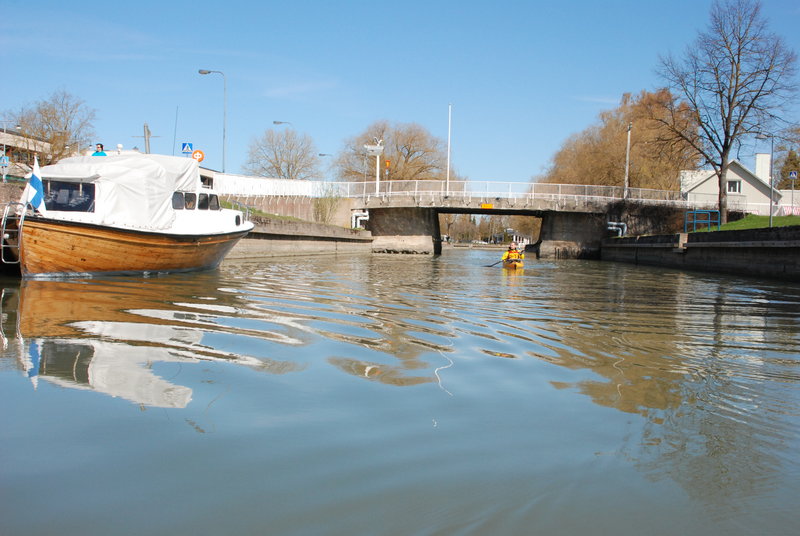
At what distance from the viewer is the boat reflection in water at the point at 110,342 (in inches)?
176

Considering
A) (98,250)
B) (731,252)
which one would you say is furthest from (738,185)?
(98,250)

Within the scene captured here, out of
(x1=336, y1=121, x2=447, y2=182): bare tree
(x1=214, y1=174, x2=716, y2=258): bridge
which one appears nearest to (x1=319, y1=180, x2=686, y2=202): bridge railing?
(x1=214, y1=174, x2=716, y2=258): bridge

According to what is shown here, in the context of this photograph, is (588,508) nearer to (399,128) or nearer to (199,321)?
(199,321)

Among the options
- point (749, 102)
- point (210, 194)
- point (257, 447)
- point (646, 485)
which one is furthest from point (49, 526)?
point (749, 102)

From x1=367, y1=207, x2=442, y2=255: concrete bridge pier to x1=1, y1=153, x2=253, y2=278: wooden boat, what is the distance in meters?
30.5

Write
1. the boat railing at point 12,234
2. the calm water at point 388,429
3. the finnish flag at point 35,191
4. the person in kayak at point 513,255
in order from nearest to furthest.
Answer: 1. the calm water at point 388,429
2. the boat railing at point 12,234
3. the finnish flag at point 35,191
4. the person in kayak at point 513,255

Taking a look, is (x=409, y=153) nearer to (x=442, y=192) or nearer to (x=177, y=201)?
(x=442, y=192)

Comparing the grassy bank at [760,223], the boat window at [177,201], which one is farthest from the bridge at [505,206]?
the boat window at [177,201]

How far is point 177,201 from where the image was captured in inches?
632

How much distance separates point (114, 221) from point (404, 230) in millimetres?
34075

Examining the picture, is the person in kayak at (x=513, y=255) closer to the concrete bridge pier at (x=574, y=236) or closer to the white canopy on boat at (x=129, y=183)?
the white canopy on boat at (x=129, y=183)

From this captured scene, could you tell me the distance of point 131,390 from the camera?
4301mm

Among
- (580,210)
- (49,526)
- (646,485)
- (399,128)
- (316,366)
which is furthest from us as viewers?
(399,128)

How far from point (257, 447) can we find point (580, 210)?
43.1 m
